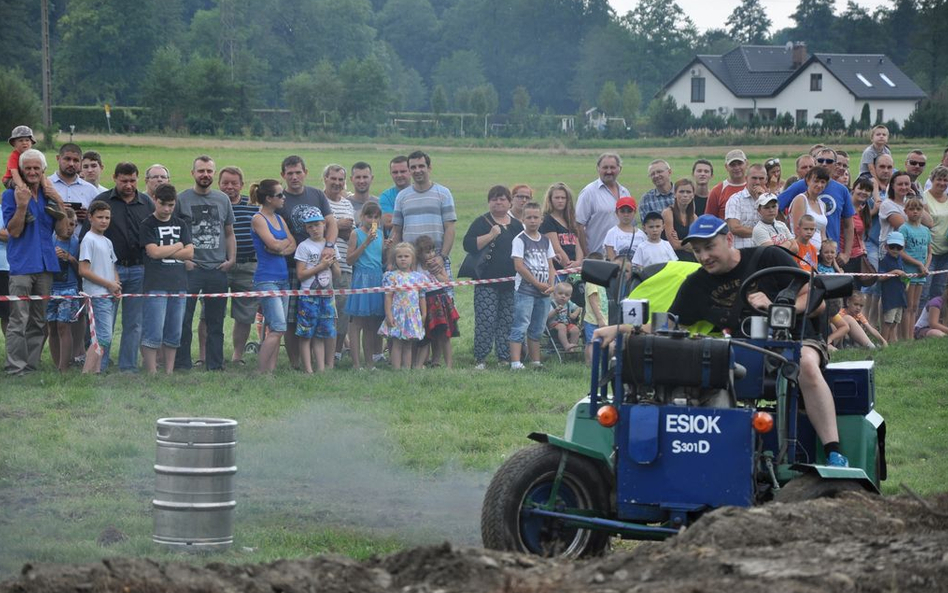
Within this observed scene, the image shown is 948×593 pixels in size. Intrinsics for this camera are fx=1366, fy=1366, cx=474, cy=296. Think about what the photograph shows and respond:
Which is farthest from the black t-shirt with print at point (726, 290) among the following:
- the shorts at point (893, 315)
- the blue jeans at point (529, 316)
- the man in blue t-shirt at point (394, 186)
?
the shorts at point (893, 315)

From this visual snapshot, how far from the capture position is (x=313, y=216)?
14297 millimetres

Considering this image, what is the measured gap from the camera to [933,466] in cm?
1084

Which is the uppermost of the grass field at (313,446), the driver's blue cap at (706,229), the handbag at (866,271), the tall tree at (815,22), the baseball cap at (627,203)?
the tall tree at (815,22)

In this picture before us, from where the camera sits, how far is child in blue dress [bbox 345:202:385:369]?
14.8 m

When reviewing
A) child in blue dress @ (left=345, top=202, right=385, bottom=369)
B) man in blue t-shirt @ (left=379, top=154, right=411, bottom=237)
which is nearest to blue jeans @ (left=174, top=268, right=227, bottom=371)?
child in blue dress @ (left=345, top=202, right=385, bottom=369)

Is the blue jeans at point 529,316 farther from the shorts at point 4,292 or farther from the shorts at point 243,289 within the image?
the shorts at point 4,292

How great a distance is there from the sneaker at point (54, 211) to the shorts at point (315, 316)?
2514 mm

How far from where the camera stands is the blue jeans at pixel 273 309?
13820mm

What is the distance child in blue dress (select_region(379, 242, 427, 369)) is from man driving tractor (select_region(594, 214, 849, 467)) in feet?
22.1

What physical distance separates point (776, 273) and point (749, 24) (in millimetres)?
113743

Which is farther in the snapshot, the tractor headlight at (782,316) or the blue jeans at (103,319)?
the blue jeans at (103,319)

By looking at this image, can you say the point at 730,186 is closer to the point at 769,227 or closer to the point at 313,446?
the point at 769,227

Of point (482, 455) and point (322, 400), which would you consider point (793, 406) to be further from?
A: point (322, 400)

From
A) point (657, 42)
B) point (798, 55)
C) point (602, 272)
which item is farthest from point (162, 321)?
point (657, 42)
